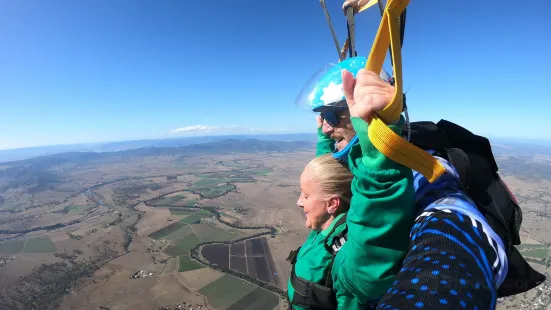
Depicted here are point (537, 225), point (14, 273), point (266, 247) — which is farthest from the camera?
point (537, 225)

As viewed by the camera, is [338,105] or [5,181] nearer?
[338,105]

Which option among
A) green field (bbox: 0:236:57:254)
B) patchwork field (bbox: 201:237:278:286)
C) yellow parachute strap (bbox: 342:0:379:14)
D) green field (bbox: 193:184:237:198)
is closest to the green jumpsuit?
yellow parachute strap (bbox: 342:0:379:14)

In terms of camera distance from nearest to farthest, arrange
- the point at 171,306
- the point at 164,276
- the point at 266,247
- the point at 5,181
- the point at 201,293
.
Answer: the point at 171,306
the point at 201,293
the point at 164,276
the point at 266,247
the point at 5,181

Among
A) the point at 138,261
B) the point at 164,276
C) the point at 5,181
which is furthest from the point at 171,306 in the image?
the point at 5,181

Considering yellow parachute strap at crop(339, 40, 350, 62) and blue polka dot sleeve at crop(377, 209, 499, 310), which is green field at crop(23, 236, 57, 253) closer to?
yellow parachute strap at crop(339, 40, 350, 62)

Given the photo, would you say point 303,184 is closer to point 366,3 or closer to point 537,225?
point 366,3

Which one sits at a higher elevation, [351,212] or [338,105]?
[338,105]

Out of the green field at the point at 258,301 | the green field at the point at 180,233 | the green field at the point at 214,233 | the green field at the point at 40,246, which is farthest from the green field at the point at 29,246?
the green field at the point at 258,301
